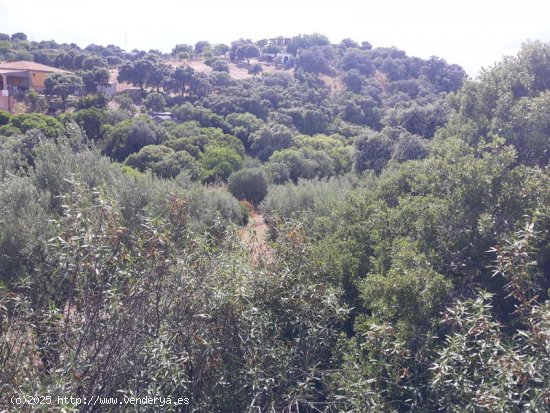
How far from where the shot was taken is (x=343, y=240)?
733cm

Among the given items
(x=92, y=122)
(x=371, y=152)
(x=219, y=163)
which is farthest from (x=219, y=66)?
(x=371, y=152)

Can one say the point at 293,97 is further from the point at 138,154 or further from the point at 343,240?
the point at 343,240

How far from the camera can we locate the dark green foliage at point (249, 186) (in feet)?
74.8

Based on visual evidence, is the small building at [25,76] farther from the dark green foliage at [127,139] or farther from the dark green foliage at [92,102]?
the dark green foliage at [127,139]

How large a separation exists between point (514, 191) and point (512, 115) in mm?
2695

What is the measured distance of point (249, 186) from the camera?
2288cm

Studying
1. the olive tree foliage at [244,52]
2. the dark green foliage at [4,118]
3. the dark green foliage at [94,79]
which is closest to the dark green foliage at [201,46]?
the olive tree foliage at [244,52]

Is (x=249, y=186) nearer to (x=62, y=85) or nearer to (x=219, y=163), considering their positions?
(x=219, y=163)

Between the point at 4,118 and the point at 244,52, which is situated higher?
the point at 244,52

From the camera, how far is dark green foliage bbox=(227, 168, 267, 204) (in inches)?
898

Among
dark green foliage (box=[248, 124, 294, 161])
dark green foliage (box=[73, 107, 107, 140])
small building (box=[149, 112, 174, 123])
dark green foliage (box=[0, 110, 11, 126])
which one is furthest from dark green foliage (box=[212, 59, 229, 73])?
dark green foliage (box=[0, 110, 11, 126])

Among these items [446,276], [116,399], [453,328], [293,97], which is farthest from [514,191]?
A: [293,97]

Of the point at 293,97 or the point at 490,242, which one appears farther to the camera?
the point at 293,97

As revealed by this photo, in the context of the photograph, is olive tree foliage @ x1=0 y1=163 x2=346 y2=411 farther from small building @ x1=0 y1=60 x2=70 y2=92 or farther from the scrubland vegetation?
small building @ x1=0 y1=60 x2=70 y2=92
